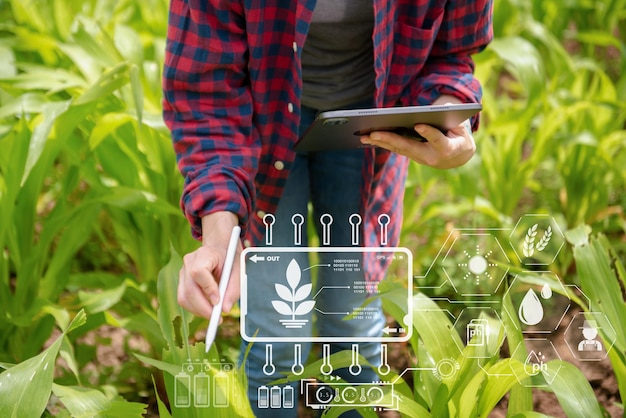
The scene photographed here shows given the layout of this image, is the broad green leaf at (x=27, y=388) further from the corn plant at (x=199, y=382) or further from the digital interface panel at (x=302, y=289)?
the digital interface panel at (x=302, y=289)

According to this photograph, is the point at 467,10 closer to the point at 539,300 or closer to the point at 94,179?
the point at 539,300

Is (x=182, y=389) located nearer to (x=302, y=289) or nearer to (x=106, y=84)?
(x=302, y=289)

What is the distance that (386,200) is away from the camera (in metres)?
0.98

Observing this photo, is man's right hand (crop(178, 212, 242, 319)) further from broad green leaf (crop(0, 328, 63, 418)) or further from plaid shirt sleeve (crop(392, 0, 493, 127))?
plaid shirt sleeve (crop(392, 0, 493, 127))

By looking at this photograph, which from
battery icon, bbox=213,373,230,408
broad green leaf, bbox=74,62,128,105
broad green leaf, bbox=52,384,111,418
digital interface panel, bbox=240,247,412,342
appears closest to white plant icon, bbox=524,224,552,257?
digital interface panel, bbox=240,247,412,342

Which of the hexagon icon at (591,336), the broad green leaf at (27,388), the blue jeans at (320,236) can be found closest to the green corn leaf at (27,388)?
the broad green leaf at (27,388)

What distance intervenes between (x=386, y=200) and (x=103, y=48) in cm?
59

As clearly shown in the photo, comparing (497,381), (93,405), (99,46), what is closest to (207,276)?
(93,405)

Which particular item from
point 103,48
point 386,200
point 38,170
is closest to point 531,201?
point 386,200

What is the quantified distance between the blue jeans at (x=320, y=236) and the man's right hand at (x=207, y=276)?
0.39ft

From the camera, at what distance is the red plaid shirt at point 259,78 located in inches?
30.3

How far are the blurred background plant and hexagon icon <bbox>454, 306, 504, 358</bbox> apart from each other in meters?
0.02

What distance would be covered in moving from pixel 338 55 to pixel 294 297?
276 millimetres

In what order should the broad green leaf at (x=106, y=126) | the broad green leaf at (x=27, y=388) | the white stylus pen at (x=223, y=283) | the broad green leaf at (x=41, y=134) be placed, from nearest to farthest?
the white stylus pen at (x=223, y=283)
the broad green leaf at (x=27, y=388)
the broad green leaf at (x=41, y=134)
the broad green leaf at (x=106, y=126)
